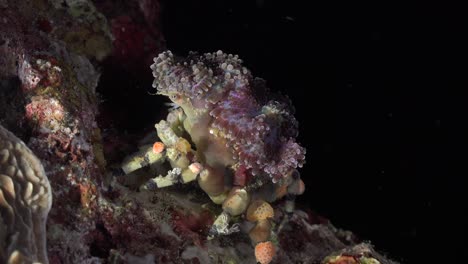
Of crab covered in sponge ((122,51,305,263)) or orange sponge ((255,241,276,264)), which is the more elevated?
crab covered in sponge ((122,51,305,263))

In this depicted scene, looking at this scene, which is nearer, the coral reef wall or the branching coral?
the branching coral

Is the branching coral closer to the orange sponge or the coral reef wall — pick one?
the coral reef wall

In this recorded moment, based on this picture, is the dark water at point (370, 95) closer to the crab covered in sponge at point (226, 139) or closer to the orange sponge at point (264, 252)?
the crab covered in sponge at point (226, 139)

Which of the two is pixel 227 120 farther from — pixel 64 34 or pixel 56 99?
pixel 64 34

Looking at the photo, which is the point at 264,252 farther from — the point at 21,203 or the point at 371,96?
the point at 371,96

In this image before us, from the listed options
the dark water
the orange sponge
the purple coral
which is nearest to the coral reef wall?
the orange sponge

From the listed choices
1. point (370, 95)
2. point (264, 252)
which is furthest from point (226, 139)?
point (370, 95)
